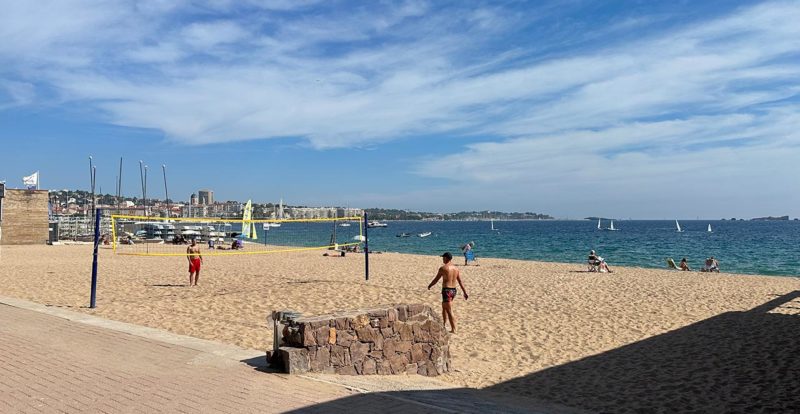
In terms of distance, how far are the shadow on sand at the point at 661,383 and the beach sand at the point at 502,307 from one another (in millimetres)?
44

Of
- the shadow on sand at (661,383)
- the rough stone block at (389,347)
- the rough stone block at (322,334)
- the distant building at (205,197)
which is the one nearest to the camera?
the shadow on sand at (661,383)

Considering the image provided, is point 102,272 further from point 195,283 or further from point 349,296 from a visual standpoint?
point 349,296

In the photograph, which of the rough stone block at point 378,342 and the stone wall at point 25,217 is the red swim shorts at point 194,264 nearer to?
the rough stone block at point 378,342

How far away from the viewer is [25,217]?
33438 mm

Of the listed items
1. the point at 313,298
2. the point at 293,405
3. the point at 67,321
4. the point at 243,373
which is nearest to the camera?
the point at 293,405

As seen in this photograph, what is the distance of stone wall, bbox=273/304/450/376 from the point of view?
219 inches

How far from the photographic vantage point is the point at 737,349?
8258 mm

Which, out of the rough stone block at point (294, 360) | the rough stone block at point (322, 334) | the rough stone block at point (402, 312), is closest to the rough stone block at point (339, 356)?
the rough stone block at point (322, 334)

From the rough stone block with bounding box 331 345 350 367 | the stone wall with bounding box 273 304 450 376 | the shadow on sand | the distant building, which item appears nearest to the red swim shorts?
the stone wall with bounding box 273 304 450 376

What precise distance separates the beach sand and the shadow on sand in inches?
1.7

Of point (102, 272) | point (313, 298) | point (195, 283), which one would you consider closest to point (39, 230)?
point (102, 272)

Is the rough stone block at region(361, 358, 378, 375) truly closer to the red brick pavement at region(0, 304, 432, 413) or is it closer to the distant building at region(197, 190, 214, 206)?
the red brick pavement at region(0, 304, 432, 413)

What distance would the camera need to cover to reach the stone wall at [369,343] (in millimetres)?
5570

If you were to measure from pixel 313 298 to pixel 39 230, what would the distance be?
2908 centimetres
